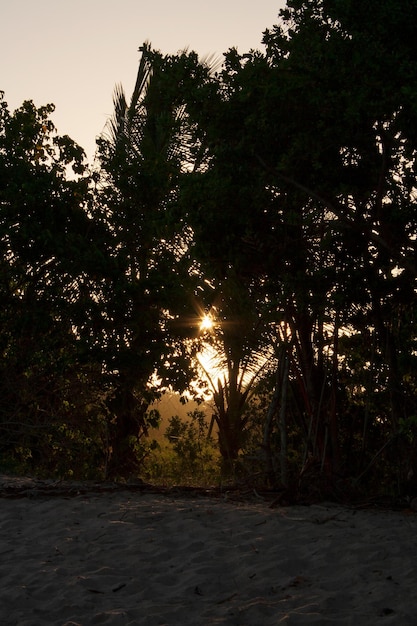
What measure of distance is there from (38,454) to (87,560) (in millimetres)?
9196

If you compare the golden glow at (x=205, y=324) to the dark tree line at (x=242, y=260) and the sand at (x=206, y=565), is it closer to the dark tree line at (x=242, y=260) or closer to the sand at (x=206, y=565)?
the dark tree line at (x=242, y=260)

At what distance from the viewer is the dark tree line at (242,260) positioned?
7105 mm

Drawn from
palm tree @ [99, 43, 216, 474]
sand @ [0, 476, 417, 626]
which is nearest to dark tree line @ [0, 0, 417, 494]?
palm tree @ [99, 43, 216, 474]

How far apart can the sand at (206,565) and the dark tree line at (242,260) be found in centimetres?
161

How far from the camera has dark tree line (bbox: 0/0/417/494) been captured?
7105mm

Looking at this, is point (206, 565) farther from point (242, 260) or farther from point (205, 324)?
point (205, 324)

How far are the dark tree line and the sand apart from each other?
161cm

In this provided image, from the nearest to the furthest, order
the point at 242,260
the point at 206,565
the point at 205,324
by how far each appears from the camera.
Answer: the point at 206,565
the point at 242,260
the point at 205,324

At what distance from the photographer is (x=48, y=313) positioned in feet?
43.6

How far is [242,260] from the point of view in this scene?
8.08m

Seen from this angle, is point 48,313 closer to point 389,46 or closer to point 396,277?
point 396,277

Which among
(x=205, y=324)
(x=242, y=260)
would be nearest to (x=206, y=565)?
(x=242, y=260)

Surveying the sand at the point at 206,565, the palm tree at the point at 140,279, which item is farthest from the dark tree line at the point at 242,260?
→ the sand at the point at 206,565

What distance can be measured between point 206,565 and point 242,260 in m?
3.61
